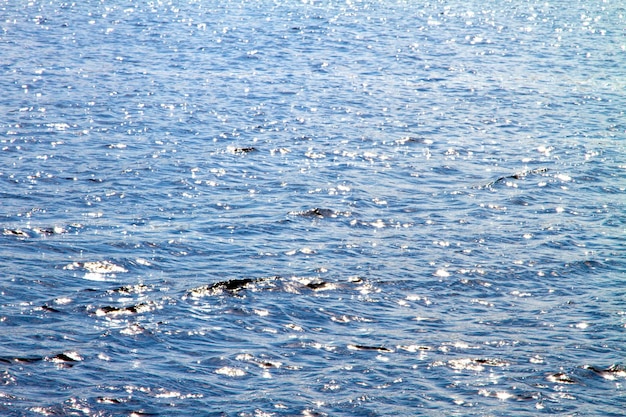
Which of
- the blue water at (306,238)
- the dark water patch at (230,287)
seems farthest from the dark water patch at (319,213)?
the dark water patch at (230,287)

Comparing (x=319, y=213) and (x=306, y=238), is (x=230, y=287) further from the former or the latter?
(x=319, y=213)

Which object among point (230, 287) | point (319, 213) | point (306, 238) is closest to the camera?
point (230, 287)

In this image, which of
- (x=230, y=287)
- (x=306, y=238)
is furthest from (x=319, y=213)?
(x=230, y=287)

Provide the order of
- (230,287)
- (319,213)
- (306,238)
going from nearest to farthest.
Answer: (230,287), (306,238), (319,213)

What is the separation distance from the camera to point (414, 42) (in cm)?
5481

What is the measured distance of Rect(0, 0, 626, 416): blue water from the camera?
1490cm

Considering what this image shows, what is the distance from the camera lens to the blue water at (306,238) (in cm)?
1490

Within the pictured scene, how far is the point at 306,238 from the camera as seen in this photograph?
2167cm

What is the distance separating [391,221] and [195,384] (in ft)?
32.7

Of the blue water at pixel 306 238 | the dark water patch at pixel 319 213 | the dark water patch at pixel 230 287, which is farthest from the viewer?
the dark water patch at pixel 319 213

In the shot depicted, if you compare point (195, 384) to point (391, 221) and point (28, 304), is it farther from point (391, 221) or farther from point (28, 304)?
point (391, 221)

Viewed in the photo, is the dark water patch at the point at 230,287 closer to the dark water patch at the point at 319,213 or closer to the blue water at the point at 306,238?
the blue water at the point at 306,238

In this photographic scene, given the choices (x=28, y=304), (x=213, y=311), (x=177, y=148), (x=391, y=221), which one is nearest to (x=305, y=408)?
(x=213, y=311)

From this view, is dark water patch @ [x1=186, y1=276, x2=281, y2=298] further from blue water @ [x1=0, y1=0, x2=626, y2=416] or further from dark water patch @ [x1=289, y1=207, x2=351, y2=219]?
dark water patch @ [x1=289, y1=207, x2=351, y2=219]
